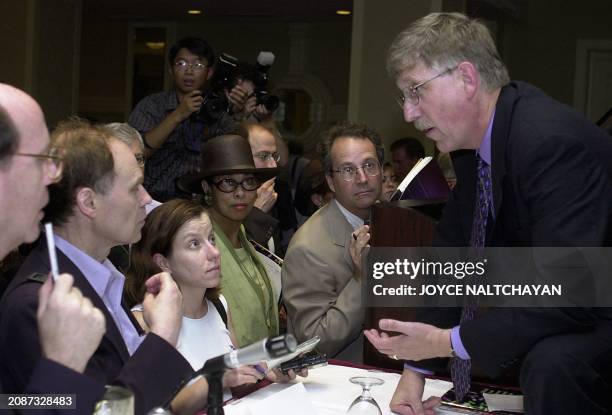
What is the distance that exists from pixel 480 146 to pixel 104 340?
40.2 inches

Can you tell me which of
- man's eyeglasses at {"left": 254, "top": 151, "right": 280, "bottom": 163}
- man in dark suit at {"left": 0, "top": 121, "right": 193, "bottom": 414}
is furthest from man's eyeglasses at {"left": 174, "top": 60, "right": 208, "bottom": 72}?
man in dark suit at {"left": 0, "top": 121, "right": 193, "bottom": 414}

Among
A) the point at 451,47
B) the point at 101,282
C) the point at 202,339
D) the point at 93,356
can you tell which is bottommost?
the point at 202,339

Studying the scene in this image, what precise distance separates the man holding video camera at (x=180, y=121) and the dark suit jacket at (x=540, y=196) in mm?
2179

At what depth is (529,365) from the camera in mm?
1752

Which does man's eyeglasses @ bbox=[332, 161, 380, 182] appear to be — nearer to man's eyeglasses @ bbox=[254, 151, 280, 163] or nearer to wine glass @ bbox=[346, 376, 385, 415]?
man's eyeglasses @ bbox=[254, 151, 280, 163]

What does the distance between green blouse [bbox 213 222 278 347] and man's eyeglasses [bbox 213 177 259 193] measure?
0.18 m

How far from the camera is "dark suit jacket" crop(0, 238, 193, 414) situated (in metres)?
1.47

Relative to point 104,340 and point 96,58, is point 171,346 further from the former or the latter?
point 96,58

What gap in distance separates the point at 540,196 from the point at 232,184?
65.6 inches

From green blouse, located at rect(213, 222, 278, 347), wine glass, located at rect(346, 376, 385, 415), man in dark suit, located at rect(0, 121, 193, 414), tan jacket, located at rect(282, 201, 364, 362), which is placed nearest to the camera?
man in dark suit, located at rect(0, 121, 193, 414)

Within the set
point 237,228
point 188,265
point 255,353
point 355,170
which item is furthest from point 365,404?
point 355,170

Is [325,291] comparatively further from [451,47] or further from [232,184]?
[451,47]

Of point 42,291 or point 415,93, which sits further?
point 415,93

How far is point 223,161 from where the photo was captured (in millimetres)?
3305
